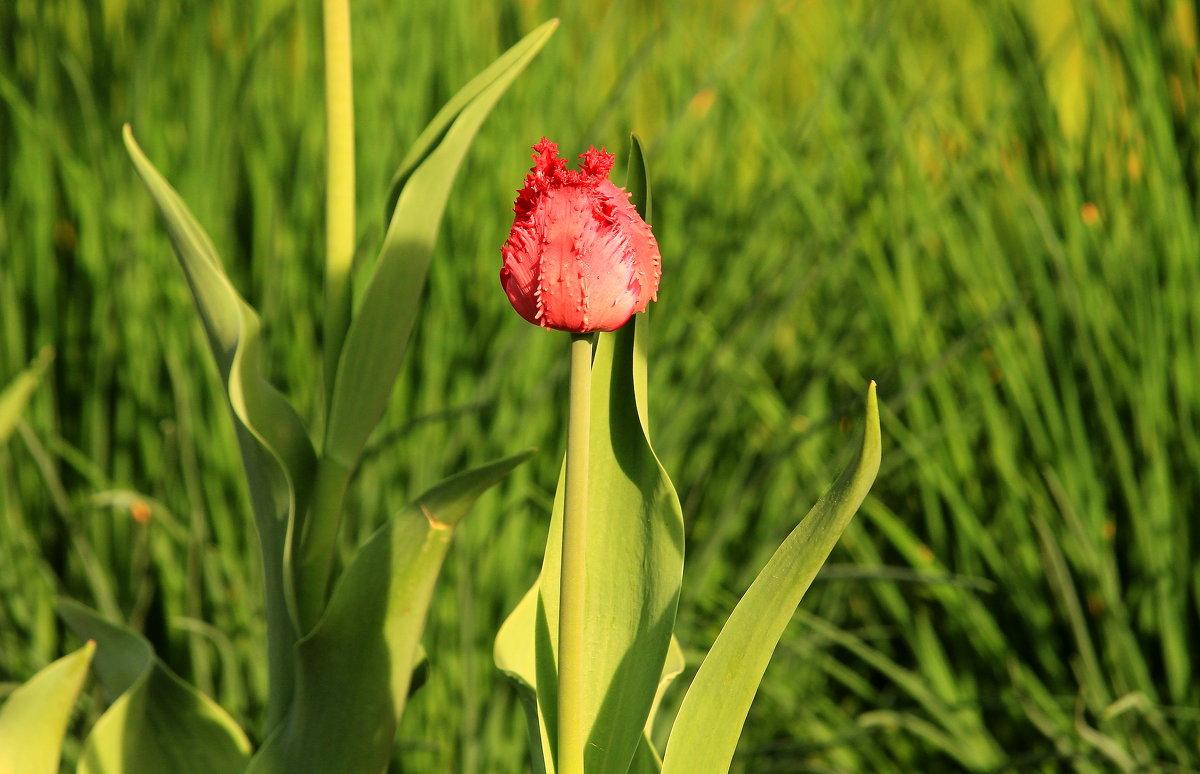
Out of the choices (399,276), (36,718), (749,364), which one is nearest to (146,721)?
(36,718)

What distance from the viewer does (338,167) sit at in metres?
0.53

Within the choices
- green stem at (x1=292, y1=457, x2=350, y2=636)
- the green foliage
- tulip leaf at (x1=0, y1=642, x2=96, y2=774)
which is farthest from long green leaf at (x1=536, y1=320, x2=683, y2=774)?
tulip leaf at (x1=0, y1=642, x2=96, y2=774)

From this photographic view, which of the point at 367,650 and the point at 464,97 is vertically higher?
the point at 464,97

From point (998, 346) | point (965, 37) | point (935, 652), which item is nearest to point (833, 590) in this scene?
point (935, 652)

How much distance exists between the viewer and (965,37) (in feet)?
4.39

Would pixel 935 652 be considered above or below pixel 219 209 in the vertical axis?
below

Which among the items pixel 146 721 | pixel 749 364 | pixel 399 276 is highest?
pixel 399 276

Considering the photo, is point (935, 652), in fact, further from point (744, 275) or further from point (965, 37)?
point (965, 37)

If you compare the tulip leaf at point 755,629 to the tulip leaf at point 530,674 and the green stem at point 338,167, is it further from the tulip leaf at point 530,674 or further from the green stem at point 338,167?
the green stem at point 338,167

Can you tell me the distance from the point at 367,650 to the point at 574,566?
0.14m

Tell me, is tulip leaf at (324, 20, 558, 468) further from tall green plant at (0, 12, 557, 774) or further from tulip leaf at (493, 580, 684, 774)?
tulip leaf at (493, 580, 684, 774)

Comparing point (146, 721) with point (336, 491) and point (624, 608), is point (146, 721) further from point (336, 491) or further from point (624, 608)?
point (624, 608)

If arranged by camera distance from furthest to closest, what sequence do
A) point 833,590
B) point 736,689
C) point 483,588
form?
1. point 833,590
2. point 483,588
3. point 736,689

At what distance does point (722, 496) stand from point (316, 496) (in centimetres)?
55
